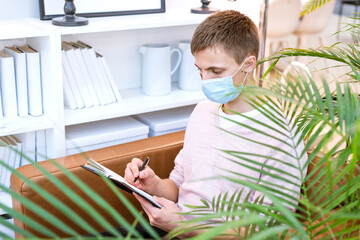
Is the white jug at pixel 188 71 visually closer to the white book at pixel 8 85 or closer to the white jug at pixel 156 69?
the white jug at pixel 156 69

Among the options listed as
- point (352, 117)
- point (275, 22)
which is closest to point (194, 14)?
point (352, 117)

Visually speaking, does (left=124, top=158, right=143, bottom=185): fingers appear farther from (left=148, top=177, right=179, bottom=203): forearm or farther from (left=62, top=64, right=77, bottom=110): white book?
(left=62, top=64, right=77, bottom=110): white book

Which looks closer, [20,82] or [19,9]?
[20,82]

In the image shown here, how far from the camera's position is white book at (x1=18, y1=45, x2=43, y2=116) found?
5.84 ft

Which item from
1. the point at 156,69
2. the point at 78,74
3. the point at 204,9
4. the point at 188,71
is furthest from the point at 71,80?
the point at 204,9

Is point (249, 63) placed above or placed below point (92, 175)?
above

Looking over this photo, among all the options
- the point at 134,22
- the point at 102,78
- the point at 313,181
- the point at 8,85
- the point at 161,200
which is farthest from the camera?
the point at 102,78

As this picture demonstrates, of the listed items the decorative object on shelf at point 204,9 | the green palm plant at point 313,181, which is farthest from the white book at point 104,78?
the green palm plant at point 313,181

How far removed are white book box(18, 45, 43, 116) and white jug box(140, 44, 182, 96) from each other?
481 millimetres

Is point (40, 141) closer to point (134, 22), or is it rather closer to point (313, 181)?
point (134, 22)

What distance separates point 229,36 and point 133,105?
0.68 m

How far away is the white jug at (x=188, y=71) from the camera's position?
7.23ft

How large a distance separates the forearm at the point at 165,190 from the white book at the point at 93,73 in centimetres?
56

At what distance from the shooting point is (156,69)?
2105 millimetres
